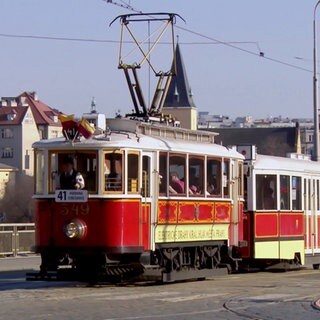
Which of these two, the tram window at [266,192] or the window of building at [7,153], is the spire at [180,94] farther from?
the tram window at [266,192]

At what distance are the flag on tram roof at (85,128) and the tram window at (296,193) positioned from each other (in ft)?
29.0

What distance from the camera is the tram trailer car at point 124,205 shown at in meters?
20.1

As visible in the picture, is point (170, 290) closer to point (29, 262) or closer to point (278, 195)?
point (278, 195)

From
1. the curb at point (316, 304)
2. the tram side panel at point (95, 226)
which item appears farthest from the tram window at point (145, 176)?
the curb at point (316, 304)

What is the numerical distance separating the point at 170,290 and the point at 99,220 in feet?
6.38

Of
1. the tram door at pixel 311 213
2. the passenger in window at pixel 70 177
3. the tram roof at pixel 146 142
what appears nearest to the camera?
the passenger in window at pixel 70 177

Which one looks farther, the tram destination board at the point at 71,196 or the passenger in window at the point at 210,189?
the passenger in window at the point at 210,189

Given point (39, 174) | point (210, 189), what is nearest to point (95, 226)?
point (39, 174)

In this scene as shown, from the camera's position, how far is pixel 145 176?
20875mm

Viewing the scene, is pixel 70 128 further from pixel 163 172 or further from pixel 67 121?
pixel 163 172

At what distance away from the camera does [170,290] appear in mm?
20438

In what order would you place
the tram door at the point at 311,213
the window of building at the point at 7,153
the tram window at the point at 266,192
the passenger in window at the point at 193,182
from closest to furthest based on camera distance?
the passenger in window at the point at 193,182
the tram window at the point at 266,192
the tram door at the point at 311,213
the window of building at the point at 7,153

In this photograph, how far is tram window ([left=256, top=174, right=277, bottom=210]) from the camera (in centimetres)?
2653

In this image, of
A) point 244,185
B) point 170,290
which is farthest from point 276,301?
point 244,185
